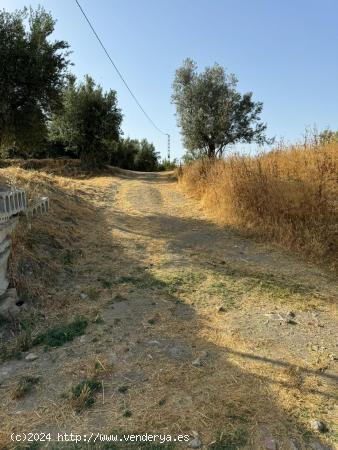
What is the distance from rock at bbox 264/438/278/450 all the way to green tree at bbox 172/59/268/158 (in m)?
19.0

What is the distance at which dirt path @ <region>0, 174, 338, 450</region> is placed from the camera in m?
2.49

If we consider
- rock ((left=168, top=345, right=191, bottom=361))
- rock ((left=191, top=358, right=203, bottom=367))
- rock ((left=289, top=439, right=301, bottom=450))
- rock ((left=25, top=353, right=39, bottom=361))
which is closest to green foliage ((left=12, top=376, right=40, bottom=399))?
rock ((left=25, top=353, right=39, bottom=361))

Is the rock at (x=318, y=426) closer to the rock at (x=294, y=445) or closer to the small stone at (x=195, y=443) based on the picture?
the rock at (x=294, y=445)

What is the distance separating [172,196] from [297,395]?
1045cm

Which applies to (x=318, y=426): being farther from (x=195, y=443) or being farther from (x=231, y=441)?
(x=195, y=443)

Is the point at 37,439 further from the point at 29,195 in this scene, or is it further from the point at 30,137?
the point at 30,137

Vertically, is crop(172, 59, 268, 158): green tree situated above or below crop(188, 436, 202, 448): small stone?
above

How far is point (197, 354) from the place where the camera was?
3.27 m

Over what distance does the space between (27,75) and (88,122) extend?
12759mm

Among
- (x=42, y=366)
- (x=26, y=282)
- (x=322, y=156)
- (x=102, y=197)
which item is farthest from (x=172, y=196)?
(x=42, y=366)

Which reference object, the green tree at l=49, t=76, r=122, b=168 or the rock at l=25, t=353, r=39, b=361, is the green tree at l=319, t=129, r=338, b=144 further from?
the green tree at l=49, t=76, r=122, b=168

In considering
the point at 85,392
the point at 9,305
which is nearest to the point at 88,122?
the point at 9,305

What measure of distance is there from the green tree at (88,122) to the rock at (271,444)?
20.2m

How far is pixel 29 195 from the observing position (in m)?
6.48
